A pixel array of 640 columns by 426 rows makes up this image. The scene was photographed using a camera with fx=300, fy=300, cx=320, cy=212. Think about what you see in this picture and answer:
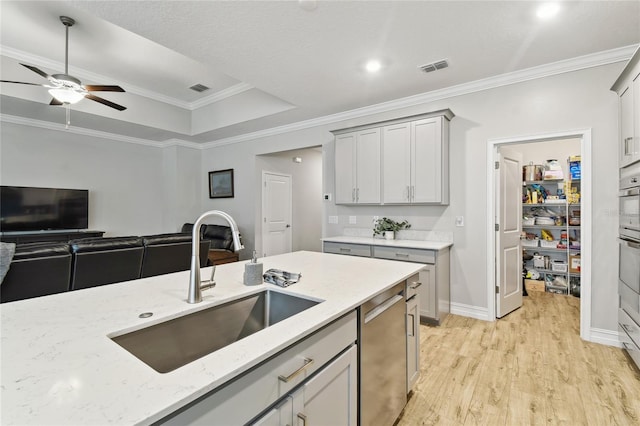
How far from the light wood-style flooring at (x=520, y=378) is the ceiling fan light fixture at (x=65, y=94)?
14.1 ft

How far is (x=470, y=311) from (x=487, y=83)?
103 inches

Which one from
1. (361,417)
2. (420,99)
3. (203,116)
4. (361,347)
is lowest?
(361,417)

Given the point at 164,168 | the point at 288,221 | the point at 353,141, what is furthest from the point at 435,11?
the point at 164,168

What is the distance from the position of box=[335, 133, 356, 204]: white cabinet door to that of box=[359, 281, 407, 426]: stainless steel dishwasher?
2.52m

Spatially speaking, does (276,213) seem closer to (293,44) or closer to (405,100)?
(405,100)

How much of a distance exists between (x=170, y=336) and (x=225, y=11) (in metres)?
2.23

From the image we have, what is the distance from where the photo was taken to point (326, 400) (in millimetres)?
1133

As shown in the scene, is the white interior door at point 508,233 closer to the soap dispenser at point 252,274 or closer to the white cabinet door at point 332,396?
the white cabinet door at point 332,396

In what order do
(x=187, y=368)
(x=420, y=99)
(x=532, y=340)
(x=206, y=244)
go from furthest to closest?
(x=420, y=99) → (x=206, y=244) → (x=532, y=340) → (x=187, y=368)

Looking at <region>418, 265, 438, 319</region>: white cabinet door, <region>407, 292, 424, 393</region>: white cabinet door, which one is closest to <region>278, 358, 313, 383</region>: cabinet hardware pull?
<region>407, 292, 424, 393</region>: white cabinet door

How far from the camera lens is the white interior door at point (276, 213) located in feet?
19.6

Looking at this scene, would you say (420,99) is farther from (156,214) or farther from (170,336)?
(156,214)

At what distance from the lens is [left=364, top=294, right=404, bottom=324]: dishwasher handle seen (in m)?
1.41

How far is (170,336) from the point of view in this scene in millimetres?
1145
